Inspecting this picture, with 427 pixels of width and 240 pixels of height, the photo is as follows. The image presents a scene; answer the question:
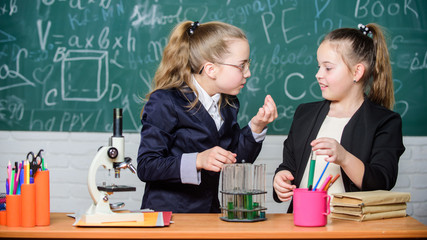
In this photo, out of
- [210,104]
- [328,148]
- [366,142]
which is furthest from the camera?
[210,104]

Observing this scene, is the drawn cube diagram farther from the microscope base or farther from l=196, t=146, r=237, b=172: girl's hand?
the microscope base

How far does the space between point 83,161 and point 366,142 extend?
1891 millimetres

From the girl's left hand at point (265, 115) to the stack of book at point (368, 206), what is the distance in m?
0.41

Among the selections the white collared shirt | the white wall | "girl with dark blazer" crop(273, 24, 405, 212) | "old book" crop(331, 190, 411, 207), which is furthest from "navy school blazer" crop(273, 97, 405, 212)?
the white wall

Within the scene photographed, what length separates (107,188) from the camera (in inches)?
57.4

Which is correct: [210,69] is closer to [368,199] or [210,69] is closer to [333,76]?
[333,76]

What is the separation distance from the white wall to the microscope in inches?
63.2

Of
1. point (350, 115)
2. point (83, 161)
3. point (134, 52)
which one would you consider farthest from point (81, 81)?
point (350, 115)

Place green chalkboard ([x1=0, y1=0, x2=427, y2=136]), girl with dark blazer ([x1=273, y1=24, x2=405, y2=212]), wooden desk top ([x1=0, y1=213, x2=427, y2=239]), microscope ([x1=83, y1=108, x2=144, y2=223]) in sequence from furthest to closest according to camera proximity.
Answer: green chalkboard ([x1=0, y1=0, x2=427, y2=136]), girl with dark blazer ([x1=273, y1=24, x2=405, y2=212]), microscope ([x1=83, y1=108, x2=144, y2=223]), wooden desk top ([x1=0, y1=213, x2=427, y2=239])

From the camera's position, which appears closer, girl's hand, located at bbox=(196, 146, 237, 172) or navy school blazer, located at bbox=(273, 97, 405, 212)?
girl's hand, located at bbox=(196, 146, 237, 172)

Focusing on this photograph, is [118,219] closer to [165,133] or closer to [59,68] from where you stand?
[165,133]

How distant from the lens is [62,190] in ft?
10.4

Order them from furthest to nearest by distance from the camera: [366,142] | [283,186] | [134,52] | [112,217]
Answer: [134,52]
[366,142]
[283,186]
[112,217]

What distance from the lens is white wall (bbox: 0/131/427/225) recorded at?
3121 millimetres
